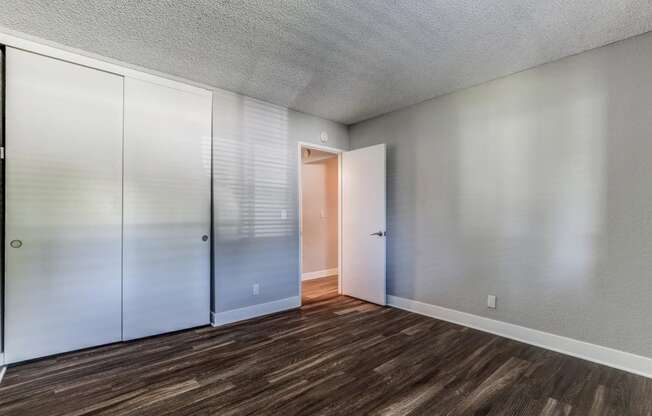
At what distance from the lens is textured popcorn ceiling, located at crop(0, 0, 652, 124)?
6.49ft

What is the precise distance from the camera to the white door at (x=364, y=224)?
3.89 meters

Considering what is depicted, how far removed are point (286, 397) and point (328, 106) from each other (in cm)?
310

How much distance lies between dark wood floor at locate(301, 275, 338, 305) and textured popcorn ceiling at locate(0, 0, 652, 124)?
9.20 ft

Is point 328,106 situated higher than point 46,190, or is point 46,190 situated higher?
point 328,106

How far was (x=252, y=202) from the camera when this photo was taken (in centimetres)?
351

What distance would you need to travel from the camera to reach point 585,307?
8.08 ft

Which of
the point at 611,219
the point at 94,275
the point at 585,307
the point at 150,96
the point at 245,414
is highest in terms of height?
the point at 150,96

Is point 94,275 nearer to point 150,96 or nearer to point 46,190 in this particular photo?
point 46,190

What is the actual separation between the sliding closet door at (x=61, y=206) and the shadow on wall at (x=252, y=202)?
915mm

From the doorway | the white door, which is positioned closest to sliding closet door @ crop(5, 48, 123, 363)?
the white door

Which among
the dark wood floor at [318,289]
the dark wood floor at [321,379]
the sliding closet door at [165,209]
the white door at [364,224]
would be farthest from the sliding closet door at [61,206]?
the white door at [364,224]

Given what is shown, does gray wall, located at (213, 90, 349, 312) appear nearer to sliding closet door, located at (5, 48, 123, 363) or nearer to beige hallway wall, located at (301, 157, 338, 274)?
sliding closet door, located at (5, 48, 123, 363)

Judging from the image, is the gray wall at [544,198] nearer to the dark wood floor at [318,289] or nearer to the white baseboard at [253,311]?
the dark wood floor at [318,289]

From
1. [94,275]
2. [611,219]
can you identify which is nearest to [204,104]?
[94,275]
